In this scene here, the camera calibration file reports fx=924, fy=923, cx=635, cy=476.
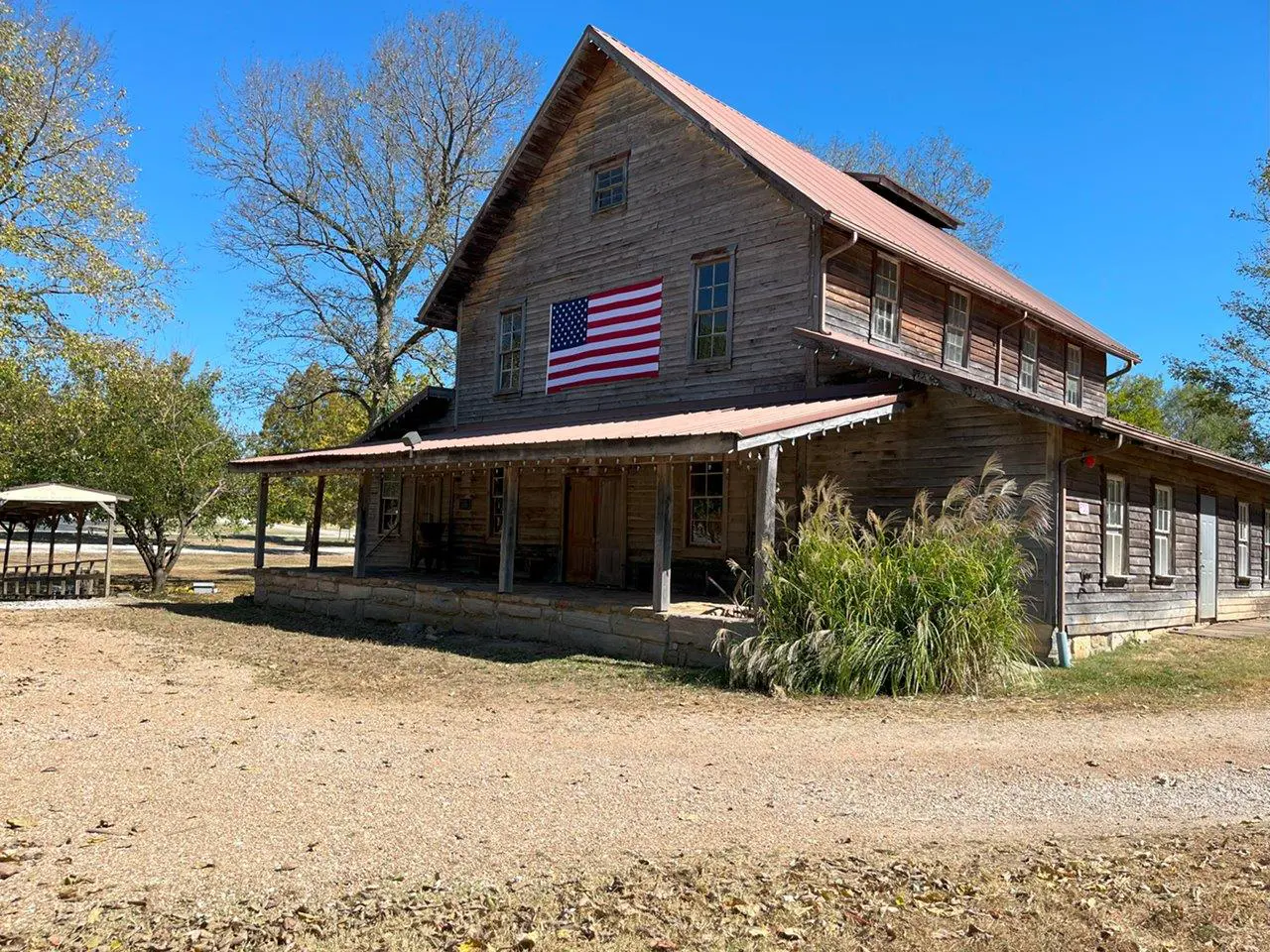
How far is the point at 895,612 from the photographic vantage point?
9312 millimetres

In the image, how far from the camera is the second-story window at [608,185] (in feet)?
55.5

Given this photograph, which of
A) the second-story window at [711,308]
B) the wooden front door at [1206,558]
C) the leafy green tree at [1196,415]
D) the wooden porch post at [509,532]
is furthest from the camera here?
the leafy green tree at [1196,415]

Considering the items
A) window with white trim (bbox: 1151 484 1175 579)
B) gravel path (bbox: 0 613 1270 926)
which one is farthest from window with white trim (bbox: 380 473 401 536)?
window with white trim (bbox: 1151 484 1175 579)

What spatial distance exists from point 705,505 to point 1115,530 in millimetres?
5876

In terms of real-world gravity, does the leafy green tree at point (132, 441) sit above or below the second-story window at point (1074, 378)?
below

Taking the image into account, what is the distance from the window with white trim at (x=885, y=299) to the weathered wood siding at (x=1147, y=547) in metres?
3.89

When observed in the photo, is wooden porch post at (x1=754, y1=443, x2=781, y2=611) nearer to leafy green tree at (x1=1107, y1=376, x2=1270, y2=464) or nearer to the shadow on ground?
the shadow on ground

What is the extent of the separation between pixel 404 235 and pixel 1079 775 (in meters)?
25.8

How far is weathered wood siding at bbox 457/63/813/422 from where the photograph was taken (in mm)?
14273

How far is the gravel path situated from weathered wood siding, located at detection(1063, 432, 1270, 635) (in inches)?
152

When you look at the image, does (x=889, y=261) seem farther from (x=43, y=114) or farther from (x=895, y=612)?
(x=43, y=114)

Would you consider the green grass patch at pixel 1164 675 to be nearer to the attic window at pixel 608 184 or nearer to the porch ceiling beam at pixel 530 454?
the porch ceiling beam at pixel 530 454

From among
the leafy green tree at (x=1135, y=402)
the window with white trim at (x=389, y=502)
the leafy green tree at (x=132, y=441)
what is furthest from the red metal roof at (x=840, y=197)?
the leafy green tree at (x=1135, y=402)

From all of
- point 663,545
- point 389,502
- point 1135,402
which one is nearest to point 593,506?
point 663,545
